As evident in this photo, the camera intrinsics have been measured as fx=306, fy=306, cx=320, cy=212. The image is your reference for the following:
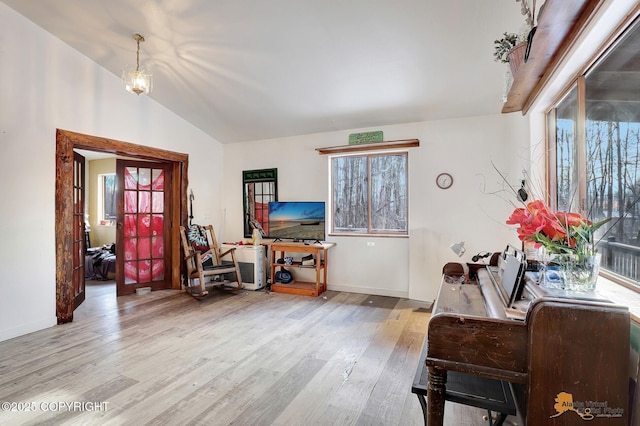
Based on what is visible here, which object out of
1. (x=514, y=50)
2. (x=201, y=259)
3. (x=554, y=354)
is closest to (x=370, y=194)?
(x=201, y=259)

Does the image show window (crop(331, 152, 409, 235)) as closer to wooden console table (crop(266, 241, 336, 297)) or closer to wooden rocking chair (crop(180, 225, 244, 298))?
wooden console table (crop(266, 241, 336, 297))

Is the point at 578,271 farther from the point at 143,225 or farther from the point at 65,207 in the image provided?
the point at 143,225

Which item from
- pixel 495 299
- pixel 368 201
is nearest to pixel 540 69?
pixel 495 299

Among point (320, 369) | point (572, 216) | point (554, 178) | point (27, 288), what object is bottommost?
point (320, 369)

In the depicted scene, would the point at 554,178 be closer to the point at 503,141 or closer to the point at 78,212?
the point at 503,141

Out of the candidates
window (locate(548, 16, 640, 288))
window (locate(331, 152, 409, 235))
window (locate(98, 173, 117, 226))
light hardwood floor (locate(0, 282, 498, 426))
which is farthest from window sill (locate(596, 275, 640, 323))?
window (locate(98, 173, 117, 226))

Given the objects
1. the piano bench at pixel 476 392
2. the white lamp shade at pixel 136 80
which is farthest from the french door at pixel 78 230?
the piano bench at pixel 476 392

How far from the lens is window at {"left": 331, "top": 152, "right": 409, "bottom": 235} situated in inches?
176

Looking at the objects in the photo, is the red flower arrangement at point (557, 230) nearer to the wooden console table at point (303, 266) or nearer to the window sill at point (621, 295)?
the window sill at point (621, 295)

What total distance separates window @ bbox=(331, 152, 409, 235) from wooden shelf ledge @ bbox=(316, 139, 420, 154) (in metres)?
0.20

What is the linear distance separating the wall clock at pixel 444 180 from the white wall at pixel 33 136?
4.27 m

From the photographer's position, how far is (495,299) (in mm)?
1503

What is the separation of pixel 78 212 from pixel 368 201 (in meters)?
3.93

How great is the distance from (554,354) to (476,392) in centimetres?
45
